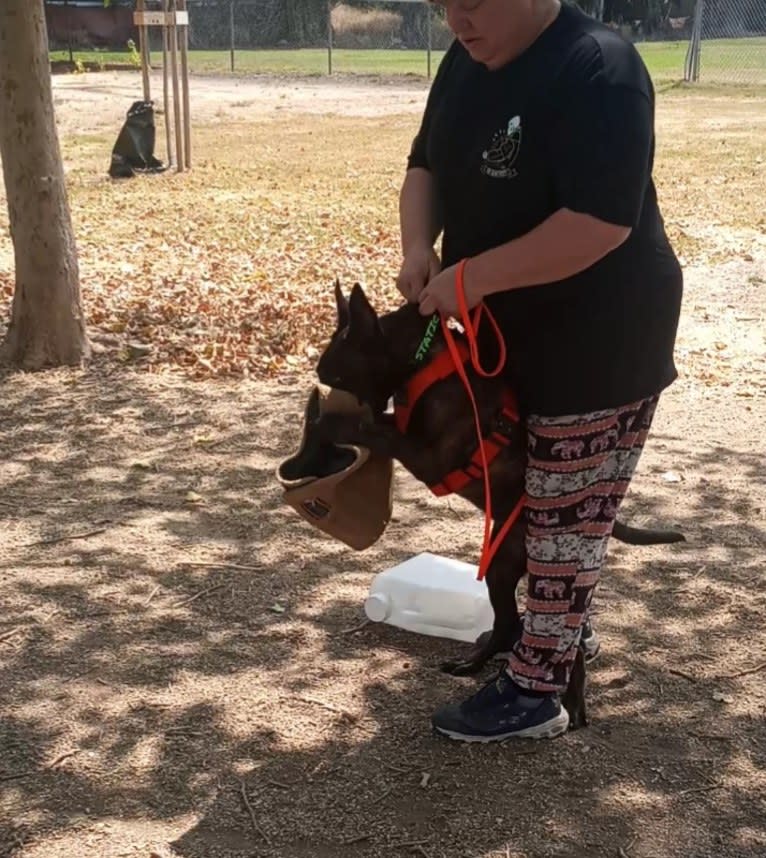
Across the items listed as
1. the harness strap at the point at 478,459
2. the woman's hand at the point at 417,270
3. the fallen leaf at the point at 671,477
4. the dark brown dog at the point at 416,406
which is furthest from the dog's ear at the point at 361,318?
the fallen leaf at the point at 671,477

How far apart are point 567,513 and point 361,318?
2.17 feet

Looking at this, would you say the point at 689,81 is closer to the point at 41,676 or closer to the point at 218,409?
the point at 218,409

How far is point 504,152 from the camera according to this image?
8.17 feet

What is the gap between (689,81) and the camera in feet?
84.6

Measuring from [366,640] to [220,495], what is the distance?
1392mm

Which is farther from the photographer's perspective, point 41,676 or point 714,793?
point 41,676

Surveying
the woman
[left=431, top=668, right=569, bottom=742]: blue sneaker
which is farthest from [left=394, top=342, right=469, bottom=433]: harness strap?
[left=431, top=668, right=569, bottom=742]: blue sneaker

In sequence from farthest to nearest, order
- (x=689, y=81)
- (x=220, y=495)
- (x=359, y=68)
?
(x=359, y=68) → (x=689, y=81) → (x=220, y=495)

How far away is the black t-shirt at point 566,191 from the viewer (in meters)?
2.36

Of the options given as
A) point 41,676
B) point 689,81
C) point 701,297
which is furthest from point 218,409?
point 689,81

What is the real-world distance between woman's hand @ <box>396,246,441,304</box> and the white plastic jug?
1.29 meters

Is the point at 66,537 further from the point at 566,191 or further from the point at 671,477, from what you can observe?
the point at 566,191

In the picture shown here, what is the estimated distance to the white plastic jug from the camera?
3768 millimetres

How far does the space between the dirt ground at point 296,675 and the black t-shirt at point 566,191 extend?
1.00 metres
